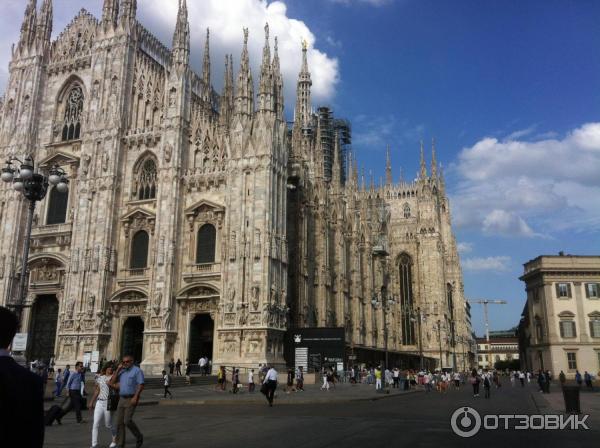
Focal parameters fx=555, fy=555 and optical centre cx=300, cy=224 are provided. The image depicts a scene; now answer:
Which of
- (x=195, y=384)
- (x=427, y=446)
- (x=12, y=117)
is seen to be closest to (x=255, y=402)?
(x=195, y=384)

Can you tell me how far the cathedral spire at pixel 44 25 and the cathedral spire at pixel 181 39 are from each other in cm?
1216

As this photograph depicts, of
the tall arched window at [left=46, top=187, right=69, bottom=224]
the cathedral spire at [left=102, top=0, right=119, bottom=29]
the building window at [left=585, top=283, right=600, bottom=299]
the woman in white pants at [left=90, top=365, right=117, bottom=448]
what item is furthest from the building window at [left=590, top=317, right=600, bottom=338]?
the woman in white pants at [left=90, top=365, right=117, bottom=448]

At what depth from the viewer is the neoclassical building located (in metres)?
35.1

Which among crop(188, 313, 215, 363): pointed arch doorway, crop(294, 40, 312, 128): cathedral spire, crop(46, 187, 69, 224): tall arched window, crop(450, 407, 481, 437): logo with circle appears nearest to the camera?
crop(450, 407, 481, 437): logo with circle

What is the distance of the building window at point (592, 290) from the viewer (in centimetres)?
5794

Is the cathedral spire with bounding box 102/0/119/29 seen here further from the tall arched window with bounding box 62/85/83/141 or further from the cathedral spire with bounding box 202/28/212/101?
the cathedral spire with bounding box 202/28/212/101

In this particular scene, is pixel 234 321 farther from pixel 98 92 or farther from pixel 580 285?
A: pixel 580 285

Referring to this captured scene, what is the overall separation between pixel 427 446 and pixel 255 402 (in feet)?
41.9

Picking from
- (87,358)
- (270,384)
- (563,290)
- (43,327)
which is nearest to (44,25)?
(43,327)

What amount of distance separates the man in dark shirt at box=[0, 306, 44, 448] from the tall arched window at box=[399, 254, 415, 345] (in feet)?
230

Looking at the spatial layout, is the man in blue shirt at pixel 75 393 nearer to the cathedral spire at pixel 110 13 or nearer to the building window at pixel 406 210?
the cathedral spire at pixel 110 13

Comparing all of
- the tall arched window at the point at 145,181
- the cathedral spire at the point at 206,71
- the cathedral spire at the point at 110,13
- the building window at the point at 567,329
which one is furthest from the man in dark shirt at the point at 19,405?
the building window at the point at 567,329

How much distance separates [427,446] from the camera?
33.0 ft

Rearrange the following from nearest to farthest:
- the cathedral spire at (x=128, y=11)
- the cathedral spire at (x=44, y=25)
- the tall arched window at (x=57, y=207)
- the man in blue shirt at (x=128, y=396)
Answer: the man in blue shirt at (x=128, y=396), the tall arched window at (x=57, y=207), the cathedral spire at (x=128, y=11), the cathedral spire at (x=44, y=25)
